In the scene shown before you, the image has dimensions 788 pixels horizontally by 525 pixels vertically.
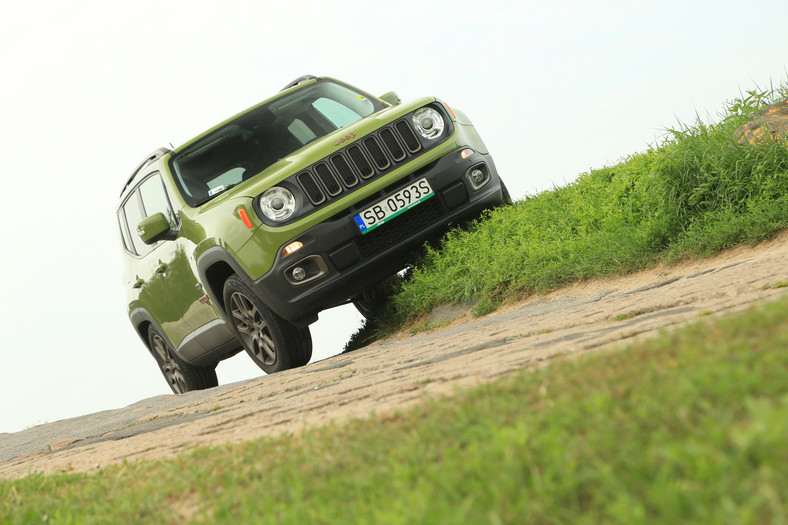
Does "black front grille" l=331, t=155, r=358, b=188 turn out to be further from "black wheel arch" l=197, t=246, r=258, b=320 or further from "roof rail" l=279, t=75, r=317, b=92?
"roof rail" l=279, t=75, r=317, b=92

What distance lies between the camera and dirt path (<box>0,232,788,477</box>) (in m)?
3.40

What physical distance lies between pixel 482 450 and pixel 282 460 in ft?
2.97

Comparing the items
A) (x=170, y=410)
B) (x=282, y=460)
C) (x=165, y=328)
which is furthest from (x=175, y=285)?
(x=282, y=460)

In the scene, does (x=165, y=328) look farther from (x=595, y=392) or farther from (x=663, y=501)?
(x=663, y=501)

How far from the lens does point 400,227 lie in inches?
293

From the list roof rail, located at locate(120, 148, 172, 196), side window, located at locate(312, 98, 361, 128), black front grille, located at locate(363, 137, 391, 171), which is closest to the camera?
black front grille, located at locate(363, 137, 391, 171)

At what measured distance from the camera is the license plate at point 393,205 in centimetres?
A: 715

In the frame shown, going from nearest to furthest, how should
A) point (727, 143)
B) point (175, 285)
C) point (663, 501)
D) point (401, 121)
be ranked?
point (663, 501) < point (727, 143) < point (401, 121) < point (175, 285)

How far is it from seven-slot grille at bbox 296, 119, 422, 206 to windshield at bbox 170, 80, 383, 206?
88 centimetres

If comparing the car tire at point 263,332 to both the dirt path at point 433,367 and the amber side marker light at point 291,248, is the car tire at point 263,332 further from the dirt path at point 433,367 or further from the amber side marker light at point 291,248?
the dirt path at point 433,367

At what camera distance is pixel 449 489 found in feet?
6.29

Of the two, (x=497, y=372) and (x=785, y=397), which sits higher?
(x=785, y=397)

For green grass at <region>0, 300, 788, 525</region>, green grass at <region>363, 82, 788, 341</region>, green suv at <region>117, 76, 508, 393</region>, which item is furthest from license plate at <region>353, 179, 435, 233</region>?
green grass at <region>0, 300, 788, 525</region>

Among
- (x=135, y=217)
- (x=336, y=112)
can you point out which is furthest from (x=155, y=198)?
(x=336, y=112)
